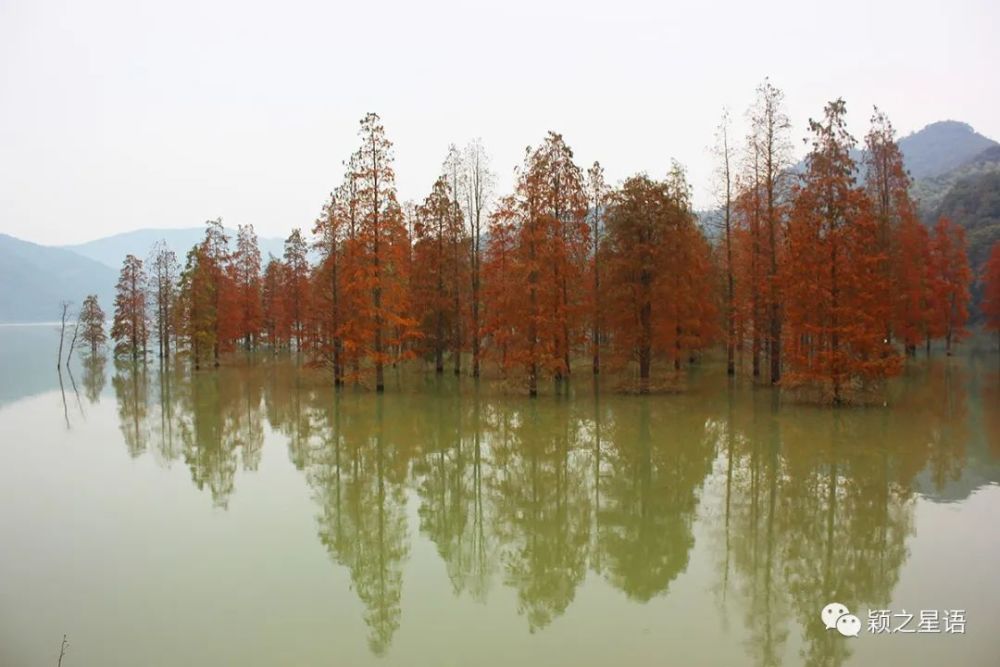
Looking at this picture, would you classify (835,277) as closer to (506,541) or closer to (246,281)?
(506,541)

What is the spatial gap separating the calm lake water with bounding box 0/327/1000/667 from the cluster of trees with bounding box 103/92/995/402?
217 inches

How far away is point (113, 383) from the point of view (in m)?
42.1

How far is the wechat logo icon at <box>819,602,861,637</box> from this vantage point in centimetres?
696

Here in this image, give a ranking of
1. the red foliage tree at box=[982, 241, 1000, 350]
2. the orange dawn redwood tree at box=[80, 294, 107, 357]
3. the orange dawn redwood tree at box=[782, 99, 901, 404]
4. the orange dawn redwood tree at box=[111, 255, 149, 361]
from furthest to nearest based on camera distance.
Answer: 1. the orange dawn redwood tree at box=[80, 294, 107, 357]
2. the orange dawn redwood tree at box=[111, 255, 149, 361]
3. the red foliage tree at box=[982, 241, 1000, 350]
4. the orange dawn redwood tree at box=[782, 99, 901, 404]

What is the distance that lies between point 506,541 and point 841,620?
16.2 ft

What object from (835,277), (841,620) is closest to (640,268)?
(835,277)

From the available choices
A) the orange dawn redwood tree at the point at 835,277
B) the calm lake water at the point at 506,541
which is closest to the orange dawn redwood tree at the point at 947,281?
the orange dawn redwood tree at the point at 835,277

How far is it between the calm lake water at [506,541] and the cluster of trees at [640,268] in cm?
551

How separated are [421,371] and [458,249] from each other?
9675mm

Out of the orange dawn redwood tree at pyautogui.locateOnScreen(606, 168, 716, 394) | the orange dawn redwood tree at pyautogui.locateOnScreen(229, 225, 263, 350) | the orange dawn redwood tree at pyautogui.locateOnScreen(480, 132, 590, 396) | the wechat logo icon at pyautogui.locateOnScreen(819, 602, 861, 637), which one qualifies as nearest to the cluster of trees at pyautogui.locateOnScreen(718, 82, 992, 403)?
the orange dawn redwood tree at pyautogui.locateOnScreen(606, 168, 716, 394)

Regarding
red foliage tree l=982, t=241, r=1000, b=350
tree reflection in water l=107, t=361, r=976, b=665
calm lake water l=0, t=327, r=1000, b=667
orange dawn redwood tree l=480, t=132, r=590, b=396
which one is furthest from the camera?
red foliage tree l=982, t=241, r=1000, b=350

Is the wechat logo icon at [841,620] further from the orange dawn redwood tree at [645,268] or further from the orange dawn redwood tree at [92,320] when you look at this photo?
the orange dawn redwood tree at [92,320]

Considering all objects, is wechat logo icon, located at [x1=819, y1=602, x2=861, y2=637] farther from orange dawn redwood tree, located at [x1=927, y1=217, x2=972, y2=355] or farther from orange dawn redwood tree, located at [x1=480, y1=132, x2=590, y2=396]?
orange dawn redwood tree, located at [x1=927, y1=217, x2=972, y2=355]

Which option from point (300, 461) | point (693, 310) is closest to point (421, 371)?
point (693, 310)
